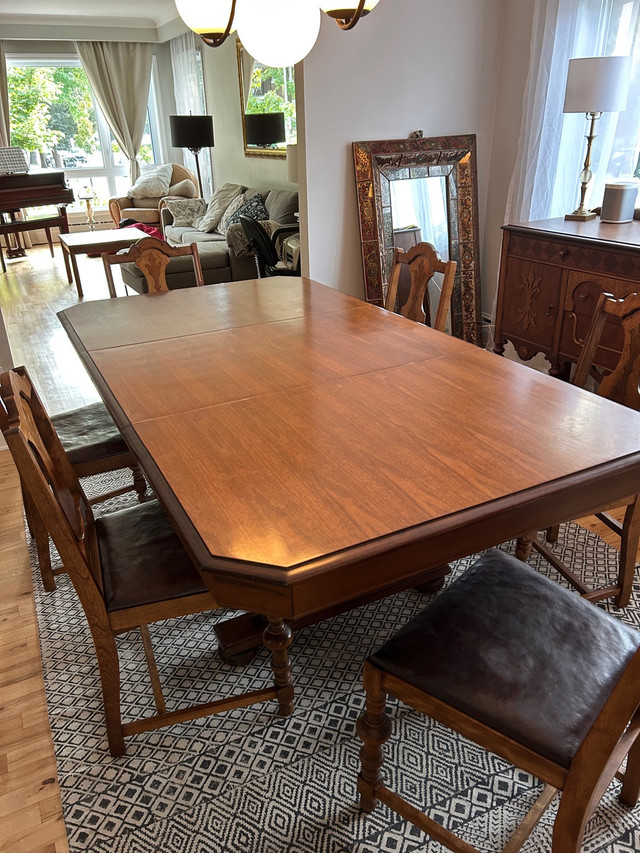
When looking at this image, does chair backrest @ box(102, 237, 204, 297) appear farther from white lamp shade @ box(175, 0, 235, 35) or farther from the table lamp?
the table lamp

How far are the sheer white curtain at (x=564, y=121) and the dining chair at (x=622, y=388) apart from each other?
1.67m

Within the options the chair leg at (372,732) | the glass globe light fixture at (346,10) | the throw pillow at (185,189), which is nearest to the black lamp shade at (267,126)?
the throw pillow at (185,189)

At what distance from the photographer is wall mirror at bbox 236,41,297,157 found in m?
5.71

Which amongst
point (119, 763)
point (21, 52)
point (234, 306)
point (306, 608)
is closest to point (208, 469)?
point (306, 608)

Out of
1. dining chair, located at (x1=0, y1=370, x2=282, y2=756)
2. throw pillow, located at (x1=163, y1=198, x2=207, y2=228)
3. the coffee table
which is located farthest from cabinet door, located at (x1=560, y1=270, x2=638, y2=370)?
throw pillow, located at (x1=163, y1=198, x2=207, y2=228)

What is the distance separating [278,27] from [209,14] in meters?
0.27

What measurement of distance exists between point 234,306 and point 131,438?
1.16 meters

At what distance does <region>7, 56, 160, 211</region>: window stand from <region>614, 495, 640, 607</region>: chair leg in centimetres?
915

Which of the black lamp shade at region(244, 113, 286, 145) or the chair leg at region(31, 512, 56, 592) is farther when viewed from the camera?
the black lamp shade at region(244, 113, 286, 145)

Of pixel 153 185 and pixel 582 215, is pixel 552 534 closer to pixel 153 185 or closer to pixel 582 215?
pixel 582 215

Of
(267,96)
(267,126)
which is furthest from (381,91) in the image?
(267,96)

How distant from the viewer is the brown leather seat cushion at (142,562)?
4.75 ft

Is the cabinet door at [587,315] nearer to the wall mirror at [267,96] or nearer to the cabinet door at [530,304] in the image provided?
the cabinet door at [530,304]

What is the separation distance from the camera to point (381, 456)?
131 centimetres
